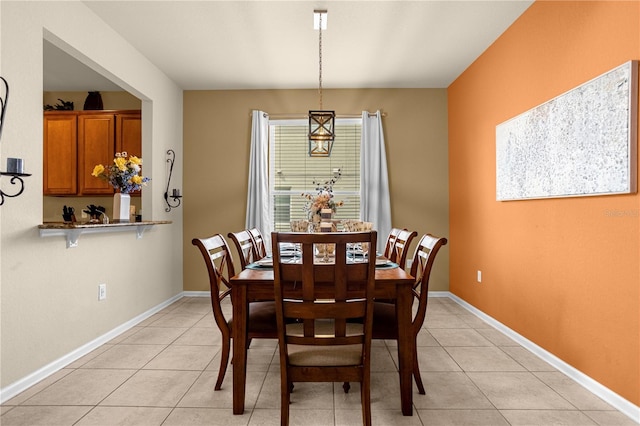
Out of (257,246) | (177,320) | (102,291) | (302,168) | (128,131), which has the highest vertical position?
(128,131)

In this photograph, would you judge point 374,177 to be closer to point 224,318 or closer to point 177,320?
point 177,320

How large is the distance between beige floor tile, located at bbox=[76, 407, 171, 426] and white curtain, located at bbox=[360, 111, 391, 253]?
323 cm

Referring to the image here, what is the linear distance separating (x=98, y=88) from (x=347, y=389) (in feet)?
15.4

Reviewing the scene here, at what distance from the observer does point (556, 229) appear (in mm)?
2580

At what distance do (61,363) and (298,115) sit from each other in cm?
360

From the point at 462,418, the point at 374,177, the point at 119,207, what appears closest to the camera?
the point at 462,418

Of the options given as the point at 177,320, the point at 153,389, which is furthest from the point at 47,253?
the point at 177,320

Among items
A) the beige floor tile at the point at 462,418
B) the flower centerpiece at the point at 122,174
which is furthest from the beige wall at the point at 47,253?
the beige floor tile at the point at 462,418

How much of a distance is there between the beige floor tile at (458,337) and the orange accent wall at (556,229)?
0.32 metres

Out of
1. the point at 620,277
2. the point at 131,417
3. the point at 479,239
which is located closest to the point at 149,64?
the point at 131,417

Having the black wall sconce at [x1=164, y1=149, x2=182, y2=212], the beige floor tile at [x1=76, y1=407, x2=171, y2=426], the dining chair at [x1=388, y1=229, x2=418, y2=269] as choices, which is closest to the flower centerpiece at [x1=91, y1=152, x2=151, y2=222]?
the black wall sconce at [x1=164, y1=149, x2=182, y2=212]

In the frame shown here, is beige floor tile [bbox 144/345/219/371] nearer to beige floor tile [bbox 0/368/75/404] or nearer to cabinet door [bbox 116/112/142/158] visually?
beige floor tile [bbox 0/368/75/404]

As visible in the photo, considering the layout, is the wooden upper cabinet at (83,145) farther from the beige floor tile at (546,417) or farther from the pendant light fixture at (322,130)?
the beige floor tile at (546,417)

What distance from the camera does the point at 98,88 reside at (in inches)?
181
